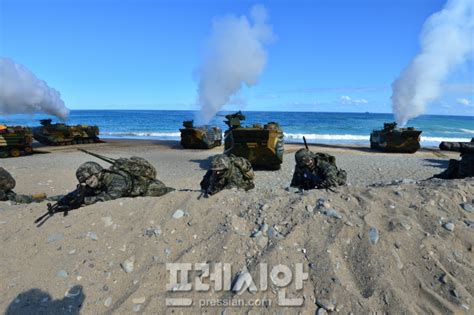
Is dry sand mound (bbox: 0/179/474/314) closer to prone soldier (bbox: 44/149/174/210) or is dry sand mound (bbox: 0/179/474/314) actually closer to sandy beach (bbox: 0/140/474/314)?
sandy beach (bbox: 0/140/474/314)

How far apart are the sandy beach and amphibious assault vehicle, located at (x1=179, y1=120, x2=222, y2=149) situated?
1565 centimetres

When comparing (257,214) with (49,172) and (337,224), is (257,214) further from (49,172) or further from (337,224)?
(49,172)

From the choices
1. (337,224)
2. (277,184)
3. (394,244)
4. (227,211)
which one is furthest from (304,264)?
(277,184)

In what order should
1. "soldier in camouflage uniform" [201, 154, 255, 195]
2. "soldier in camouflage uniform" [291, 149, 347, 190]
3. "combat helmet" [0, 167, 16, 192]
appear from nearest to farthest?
1. "soldier in camouflage uniform" [291, 149, 347, 190]
2. "soldier in camouflage uniform" [201, 154, 255, 195]
3. "combat helmet" [0, 167, 16, 192]

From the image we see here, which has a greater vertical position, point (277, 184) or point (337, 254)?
point (337, 254)

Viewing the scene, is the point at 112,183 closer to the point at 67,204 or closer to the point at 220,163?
the point at 67,204

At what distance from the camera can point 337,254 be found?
371 cm

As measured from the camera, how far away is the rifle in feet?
15.9

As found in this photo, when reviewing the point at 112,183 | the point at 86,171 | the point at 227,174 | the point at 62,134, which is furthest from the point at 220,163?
the point at 62,134

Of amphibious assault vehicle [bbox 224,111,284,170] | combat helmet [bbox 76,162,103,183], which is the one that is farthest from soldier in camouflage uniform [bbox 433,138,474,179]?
combat helmet [bbox 76,162,103,183]

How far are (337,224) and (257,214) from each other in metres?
1.00

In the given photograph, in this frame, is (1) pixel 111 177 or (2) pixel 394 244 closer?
(2) pixel 394 244

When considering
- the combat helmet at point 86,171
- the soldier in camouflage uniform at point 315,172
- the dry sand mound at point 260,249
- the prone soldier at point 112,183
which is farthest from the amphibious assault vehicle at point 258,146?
the dry sand mound at point 260,249

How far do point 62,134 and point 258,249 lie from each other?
23457 mm
